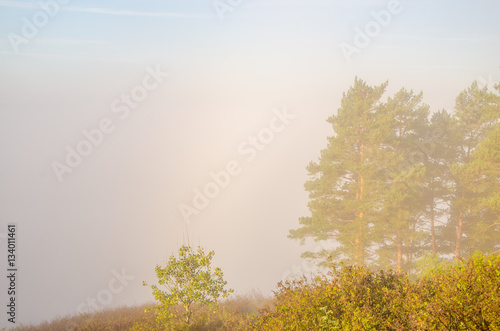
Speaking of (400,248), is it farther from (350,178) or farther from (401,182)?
(350,178)

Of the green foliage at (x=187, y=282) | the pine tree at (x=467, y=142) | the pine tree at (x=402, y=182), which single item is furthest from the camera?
the pine tree at (x=467, y=142)

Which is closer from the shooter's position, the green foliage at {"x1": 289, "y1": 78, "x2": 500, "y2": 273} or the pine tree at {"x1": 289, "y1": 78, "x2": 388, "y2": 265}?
the green foliage at {"x1": 289, "y1": 78, "x2": 500, "y2": 273}

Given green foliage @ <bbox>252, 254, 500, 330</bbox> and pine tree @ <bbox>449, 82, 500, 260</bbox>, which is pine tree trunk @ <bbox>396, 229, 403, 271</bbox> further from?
green foliage @ <bbox>252, 254, 500, 330</bbox>

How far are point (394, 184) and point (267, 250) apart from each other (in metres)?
156

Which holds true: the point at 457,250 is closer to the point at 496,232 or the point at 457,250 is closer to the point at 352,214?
the point at 496,232

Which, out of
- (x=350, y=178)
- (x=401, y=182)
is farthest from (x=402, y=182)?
(x=350, y=178)

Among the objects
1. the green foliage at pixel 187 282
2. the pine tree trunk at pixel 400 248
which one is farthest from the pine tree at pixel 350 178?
the green foliage at pixel 187 282

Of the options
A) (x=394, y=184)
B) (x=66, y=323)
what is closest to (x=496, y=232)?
(x=394, y=184)

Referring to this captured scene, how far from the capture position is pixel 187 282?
15.3 metres

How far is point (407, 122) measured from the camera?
2995cm

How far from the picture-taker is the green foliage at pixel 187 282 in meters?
15.0

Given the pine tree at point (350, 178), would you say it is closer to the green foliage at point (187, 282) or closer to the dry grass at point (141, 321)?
the dry grass at point (141, 321)

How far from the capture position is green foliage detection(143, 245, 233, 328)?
589 inches

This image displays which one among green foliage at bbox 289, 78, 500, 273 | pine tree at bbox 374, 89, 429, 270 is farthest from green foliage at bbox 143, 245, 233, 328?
pine tree at bbox 374, 89, 429, 270
